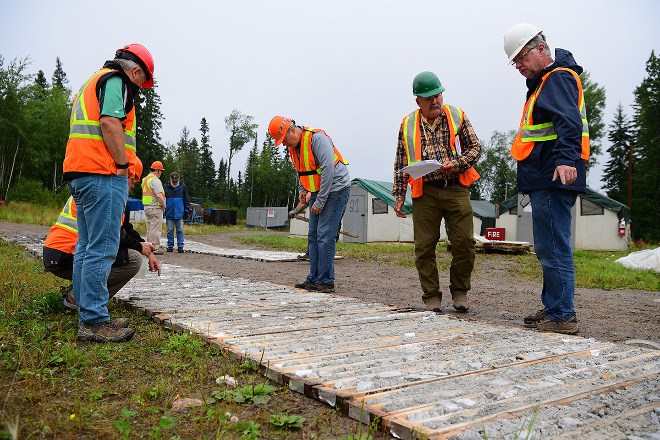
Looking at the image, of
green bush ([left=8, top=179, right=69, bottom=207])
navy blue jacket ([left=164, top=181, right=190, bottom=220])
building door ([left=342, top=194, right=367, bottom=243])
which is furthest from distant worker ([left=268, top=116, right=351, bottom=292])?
green bush ([left=8, top=179, right=69, bottom=207])

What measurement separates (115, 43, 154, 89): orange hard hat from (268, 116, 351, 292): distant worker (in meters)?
2.66

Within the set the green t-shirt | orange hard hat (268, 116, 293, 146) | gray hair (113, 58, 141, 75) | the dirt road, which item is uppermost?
orange hard hat (268, 116, 293, 146)

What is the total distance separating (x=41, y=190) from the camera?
1658 inches

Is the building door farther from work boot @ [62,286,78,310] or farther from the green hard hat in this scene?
work boot @ [62,286,78,310]

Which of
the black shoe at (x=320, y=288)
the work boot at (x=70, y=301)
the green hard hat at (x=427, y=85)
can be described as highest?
the green hard hat at (x=427, y=85)

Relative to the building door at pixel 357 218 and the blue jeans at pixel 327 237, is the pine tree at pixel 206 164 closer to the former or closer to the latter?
the building door at pixel 357 218

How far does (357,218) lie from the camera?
2392 cm

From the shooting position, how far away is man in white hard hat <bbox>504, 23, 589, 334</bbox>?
3.77m

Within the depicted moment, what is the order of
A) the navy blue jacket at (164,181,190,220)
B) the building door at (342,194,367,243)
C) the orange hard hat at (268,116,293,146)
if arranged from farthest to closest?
the building door at (342,194,367,243) → the navy blue jacket at (164,181,190,220) → the orange hard hat at (268,116,293,146)

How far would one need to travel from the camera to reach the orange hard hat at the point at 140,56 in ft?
A: 12.0

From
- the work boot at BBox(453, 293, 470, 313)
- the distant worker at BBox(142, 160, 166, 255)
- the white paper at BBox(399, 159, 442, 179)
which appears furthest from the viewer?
the distant worker at BBox(142, 160, 166, 255)

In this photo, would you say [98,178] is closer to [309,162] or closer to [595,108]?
[309,162]

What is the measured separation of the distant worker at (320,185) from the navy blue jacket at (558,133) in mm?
2647

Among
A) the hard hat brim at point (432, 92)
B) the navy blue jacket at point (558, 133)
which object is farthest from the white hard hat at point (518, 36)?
the hard hat brim at point (432, 92)
